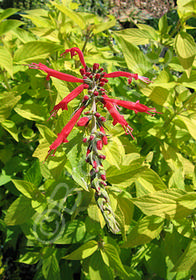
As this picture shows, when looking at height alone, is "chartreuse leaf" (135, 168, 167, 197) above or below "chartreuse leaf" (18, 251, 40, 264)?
above

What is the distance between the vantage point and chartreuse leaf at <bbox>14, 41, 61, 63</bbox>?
1.19m

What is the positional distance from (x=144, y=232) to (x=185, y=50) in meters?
0.91

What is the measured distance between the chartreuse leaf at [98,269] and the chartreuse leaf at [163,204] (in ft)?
1.29

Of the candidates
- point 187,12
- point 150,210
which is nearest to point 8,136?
point 150,210

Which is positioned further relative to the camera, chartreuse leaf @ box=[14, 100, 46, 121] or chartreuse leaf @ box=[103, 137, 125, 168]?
chartreuse leaf @ box=[14, 100, 46, 121]

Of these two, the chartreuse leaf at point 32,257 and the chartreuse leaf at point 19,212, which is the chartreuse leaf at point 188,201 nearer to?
the chartreuse leaf at point 19,212

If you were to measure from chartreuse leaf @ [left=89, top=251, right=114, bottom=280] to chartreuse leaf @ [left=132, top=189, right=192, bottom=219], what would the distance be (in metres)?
0.39

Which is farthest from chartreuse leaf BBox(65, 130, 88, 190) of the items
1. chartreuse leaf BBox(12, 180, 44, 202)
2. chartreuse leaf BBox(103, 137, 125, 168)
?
chartreuse leaf BBox(12, 180, 44, 202)

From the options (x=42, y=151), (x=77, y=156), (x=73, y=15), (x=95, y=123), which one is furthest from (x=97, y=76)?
(x=73, y=15)

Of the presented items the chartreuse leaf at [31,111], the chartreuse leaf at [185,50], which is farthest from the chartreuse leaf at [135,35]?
the chartreuse leaf at [31,111]

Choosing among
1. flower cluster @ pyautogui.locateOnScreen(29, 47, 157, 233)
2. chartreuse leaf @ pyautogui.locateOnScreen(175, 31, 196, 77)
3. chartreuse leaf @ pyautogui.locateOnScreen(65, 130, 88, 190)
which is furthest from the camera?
chartreuse leaf @ pyautogui.locateOnScreen(175, 31, 196, 77)

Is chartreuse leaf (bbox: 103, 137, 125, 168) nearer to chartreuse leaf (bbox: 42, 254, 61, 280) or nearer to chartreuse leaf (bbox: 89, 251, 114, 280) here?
chartreuse leaf (bbox: 89, 251, 114, 280)

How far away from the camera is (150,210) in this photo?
1.02m

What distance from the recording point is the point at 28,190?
1.18 m
